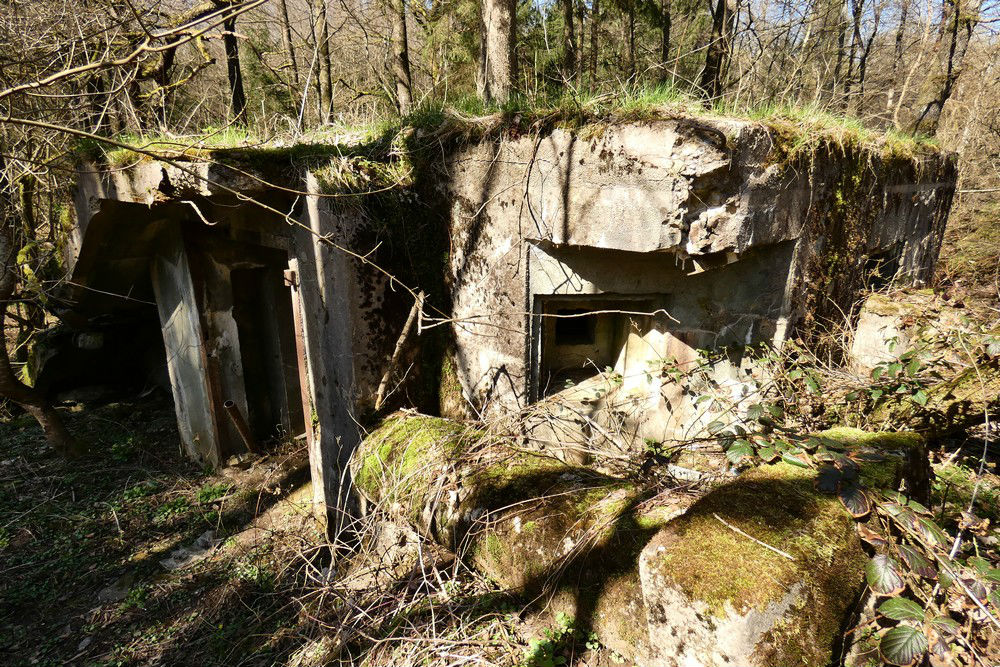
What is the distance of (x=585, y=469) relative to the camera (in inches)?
123

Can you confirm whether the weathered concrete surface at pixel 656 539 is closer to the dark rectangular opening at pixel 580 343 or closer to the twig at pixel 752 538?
the twig at pixel 752 538

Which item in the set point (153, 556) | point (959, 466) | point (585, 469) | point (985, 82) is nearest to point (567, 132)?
point (585, 469)

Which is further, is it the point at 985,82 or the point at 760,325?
the point at 985,82

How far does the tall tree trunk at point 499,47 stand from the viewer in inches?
199

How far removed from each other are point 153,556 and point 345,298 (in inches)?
126

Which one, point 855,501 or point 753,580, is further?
point 855,501

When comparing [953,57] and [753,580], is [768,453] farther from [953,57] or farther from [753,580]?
[953,57]

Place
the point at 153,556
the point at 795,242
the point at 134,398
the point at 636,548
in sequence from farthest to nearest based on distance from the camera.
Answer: the point at 134,398, the point at 153,556, the point at 795,242, the point at 636,548

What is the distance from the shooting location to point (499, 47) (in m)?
5.16

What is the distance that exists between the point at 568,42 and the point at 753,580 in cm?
956

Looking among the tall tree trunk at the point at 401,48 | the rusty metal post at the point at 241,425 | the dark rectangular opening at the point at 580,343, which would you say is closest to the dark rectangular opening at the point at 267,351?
the rusty metal post at the point at 241,425

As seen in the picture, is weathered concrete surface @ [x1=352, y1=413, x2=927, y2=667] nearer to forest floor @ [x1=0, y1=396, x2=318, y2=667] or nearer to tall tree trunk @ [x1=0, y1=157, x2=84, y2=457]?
forest floor @ [x1=0, y1=396, x2=318, y2=667]

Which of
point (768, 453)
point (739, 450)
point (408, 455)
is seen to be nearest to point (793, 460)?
point (768, 453)

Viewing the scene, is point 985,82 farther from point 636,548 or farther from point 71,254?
point 71,254
